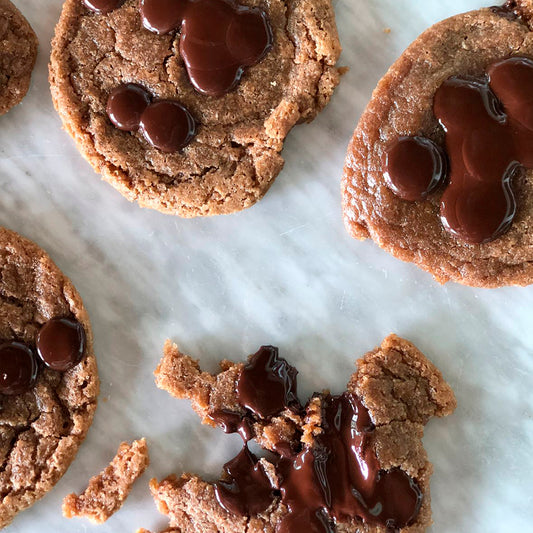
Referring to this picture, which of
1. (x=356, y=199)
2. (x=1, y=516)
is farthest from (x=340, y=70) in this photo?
(x=1, y=516)

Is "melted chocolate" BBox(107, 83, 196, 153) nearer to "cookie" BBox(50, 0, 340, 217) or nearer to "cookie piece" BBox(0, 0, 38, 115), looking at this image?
"cookie" BBox(50, 0, 340, 217)

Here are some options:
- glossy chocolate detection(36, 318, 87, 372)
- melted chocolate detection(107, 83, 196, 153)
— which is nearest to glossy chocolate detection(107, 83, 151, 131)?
melted chocolate detection(107, 83, 196, 153)

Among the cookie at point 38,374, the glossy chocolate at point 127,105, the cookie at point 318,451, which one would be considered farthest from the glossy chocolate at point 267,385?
the glossy chocolate at point 127,105

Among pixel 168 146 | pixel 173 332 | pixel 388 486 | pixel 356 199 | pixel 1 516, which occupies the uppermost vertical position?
pixel 356 199

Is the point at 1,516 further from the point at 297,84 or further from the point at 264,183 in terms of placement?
the point at 297,84

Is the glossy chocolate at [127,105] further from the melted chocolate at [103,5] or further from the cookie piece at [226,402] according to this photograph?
the cookie piece at [226,402]

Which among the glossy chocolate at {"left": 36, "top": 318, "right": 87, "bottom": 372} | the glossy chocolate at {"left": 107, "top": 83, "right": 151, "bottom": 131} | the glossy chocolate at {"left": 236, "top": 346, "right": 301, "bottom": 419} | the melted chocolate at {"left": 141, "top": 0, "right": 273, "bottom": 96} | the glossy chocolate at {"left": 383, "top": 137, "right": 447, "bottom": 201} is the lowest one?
the glossy chocolate at {"left": 36, "top": 318, "right": 87, "bottom": 372}

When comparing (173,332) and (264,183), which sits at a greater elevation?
(264,183)
